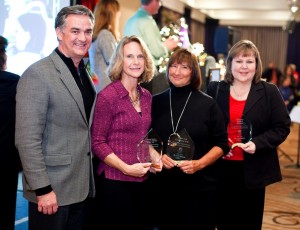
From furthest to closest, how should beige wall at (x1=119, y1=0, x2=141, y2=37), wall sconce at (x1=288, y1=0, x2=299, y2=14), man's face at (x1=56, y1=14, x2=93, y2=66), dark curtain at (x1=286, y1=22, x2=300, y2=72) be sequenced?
1. dark curtain at (x1=286, y1=22, x2=300, y2=72)
2. wall sconce at (x1=288, y1=0, x2=299, y2=14)
3. beige wall at (x1=119, y1=0, x2=141, y2=37)
4. man's face at (x1=56, y1=14, x2=93, y2=66)

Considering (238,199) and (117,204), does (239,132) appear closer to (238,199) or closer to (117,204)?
(238,199)

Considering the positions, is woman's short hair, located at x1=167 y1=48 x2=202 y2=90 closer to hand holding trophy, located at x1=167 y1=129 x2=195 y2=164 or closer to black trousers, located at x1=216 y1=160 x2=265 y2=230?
hand holding trophy, located at x1=167 y1=129 x2=195 y2=164

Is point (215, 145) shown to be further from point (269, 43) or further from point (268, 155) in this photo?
point (269, 43)

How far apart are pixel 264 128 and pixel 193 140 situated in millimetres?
497

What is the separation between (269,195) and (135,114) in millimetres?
3423

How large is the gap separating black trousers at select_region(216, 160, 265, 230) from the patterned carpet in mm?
1480

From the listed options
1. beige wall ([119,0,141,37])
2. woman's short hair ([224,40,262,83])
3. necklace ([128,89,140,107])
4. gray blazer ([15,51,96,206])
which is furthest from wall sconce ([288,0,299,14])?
gray blazer ([15,51,96,206])

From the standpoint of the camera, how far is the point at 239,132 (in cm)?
252

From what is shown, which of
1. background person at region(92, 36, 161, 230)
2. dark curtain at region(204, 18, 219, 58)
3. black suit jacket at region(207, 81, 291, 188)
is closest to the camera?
background person at region(92, 36, 161, 230)

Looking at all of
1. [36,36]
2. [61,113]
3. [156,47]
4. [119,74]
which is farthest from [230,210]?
[36,36]

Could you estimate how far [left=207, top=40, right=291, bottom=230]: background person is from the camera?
2.55 metres

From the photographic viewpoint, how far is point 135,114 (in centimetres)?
225

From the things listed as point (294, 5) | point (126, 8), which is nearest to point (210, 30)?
point (294, 5)

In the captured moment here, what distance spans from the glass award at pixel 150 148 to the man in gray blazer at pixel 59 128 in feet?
0.86
